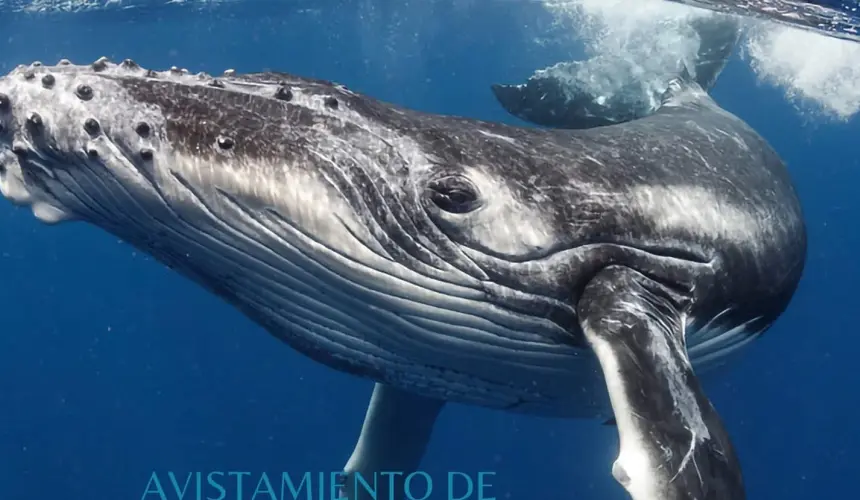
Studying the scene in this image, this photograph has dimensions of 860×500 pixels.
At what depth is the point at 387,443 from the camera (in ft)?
26.9

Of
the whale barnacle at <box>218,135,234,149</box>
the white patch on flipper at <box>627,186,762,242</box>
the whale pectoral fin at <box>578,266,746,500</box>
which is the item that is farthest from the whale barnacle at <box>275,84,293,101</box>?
the white patch on flipper at <box>627,186,762,242</box>

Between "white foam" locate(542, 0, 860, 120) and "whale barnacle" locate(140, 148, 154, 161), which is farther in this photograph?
"white foam" locate(542, 0, 860, 120)

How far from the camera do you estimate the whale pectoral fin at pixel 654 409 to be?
11.6 feet

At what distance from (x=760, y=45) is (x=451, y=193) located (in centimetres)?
3095

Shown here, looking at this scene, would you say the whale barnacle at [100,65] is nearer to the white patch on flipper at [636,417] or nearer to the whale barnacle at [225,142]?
the whale barnacle at [225,142]

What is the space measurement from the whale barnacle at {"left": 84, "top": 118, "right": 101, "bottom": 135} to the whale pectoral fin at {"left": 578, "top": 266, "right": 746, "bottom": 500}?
2777mm

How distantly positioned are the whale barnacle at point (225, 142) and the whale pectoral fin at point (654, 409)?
7.13 ft

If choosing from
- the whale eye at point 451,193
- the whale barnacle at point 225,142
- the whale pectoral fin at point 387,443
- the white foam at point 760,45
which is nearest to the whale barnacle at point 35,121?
the whale barnacle at point 225,142

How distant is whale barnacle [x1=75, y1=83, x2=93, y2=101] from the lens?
375 centimetres

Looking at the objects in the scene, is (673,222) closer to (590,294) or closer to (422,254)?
(590,294)

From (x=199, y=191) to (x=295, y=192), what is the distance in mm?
482

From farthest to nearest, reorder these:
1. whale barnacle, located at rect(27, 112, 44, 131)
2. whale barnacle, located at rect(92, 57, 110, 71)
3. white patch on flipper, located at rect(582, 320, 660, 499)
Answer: whale barnacle, located at rect(92, 57, 110, 71), whale barnacle, located at rect(27, 112, 44, 131), white patch on flipper, located at rect(582, 320, 660, 499)

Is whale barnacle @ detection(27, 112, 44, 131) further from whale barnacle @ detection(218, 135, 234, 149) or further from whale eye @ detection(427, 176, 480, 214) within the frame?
whale eye @ detection(427, 176, 480, 214)

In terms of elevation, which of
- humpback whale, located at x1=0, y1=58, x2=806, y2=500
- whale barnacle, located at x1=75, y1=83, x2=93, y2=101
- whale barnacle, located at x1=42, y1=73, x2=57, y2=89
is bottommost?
humpback whale, located at x1=0, y1=58, x2=806, y2=500
